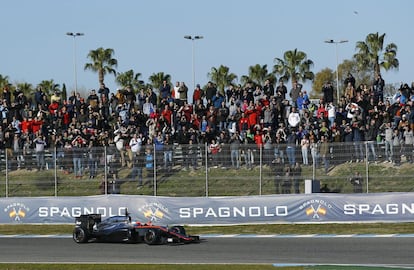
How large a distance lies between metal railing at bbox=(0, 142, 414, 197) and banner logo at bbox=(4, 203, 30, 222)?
3.18ft

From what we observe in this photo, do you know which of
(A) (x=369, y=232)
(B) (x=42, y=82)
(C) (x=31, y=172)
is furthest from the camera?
(B) (x=42, y=82)

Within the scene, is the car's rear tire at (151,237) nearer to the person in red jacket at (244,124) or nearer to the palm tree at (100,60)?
the person in red jacket at (244,124)

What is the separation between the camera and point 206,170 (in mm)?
26609

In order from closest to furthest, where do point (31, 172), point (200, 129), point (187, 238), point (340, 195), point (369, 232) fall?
point (187, 238), point (369, 232), point (340, 195), point (31, 172), point (200, 129)

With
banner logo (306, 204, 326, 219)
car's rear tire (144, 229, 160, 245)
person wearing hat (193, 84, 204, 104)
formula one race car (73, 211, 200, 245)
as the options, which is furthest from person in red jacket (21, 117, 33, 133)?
car's rear tire (144, 229, 160, 245)

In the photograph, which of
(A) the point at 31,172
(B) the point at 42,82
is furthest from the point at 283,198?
(B) the point at 42,82

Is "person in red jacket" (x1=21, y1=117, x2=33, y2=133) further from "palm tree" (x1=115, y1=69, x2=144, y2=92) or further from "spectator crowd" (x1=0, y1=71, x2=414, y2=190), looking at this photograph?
"palm tree" (x1=115, y1=69, x2=144, y2=92)

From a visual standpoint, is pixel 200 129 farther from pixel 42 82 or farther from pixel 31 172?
pixel 42 82

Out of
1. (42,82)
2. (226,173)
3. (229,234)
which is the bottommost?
(229,234)

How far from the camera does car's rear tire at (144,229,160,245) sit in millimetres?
20141

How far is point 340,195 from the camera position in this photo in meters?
24.2

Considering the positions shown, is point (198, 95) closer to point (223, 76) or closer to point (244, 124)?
point (244, 124)

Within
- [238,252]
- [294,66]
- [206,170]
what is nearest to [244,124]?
[206,170]

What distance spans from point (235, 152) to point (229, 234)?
3.71 meters
